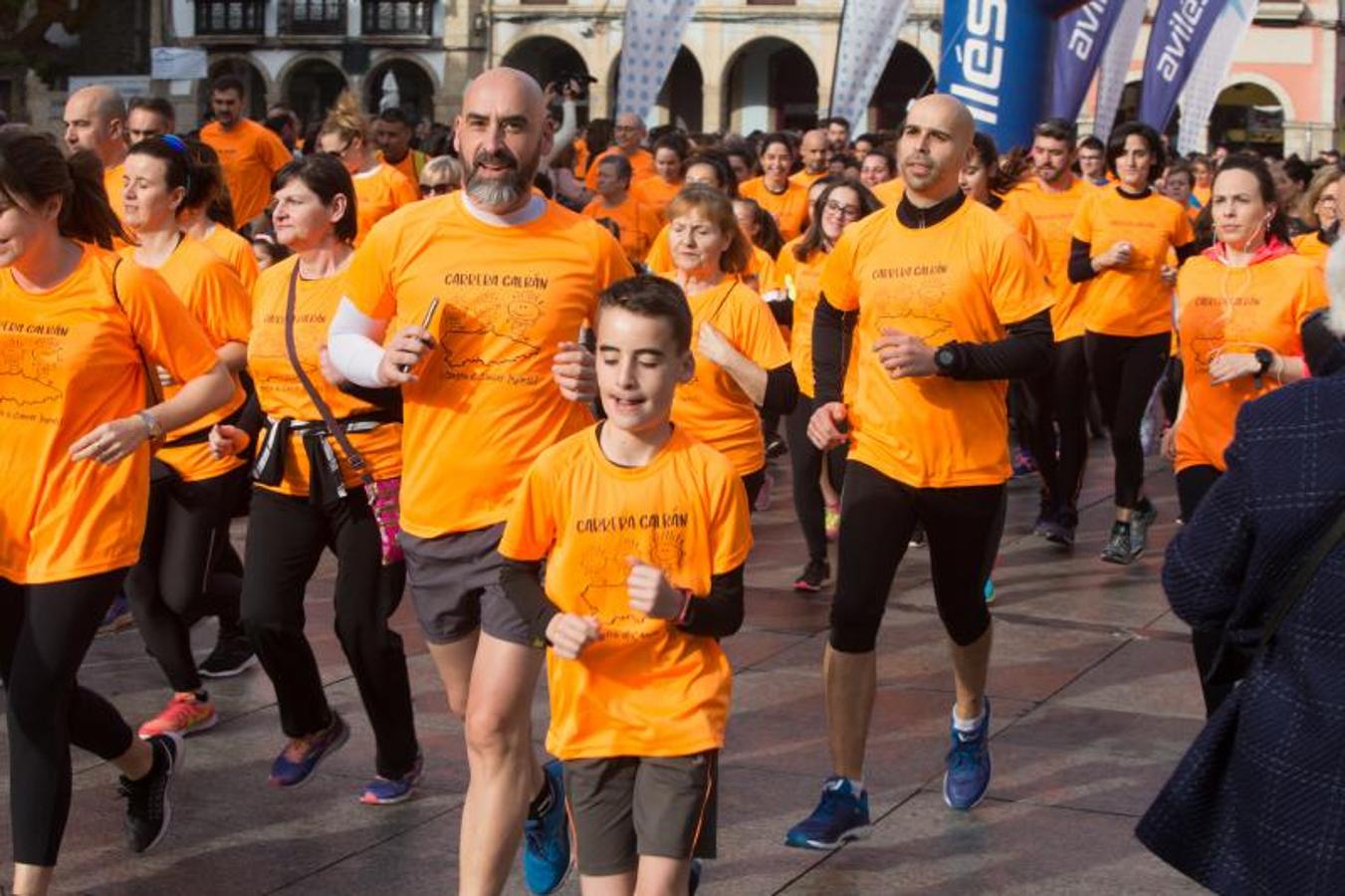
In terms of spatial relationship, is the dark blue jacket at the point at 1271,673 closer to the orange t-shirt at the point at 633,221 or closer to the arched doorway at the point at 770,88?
the orange t-shirt at the point at 633,221

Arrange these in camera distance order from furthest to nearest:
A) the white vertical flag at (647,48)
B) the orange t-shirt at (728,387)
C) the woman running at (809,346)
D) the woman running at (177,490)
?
the white vertical flag at (647,48) < the woman running at (809,346) < the orange t-shirt at (728,387) < the woman running at (177,490)

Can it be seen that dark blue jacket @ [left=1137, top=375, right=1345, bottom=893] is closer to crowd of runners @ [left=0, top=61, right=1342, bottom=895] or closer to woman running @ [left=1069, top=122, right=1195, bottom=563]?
crowd of runners @ [left=0, top=61, right=1342, bottom=895]

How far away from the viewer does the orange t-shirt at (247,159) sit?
13328mm

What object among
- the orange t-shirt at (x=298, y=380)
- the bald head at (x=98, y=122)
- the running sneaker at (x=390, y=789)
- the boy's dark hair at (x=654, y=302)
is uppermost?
the bald head at (x=98, y=122)

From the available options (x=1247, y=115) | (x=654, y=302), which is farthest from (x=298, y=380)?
(x=1247, y=115)

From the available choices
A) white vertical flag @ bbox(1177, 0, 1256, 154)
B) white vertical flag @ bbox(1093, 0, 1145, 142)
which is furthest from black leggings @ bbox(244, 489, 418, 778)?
white vertical flag @ bbox(1177, 0, 1256, 154)

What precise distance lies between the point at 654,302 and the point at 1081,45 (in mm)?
9720

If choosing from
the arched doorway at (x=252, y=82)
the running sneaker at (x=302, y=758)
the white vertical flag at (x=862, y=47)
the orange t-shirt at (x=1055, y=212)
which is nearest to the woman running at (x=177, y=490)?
the running sneaker at (x=302, y=758)

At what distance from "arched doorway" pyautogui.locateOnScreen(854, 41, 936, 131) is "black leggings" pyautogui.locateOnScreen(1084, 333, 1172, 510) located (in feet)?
155

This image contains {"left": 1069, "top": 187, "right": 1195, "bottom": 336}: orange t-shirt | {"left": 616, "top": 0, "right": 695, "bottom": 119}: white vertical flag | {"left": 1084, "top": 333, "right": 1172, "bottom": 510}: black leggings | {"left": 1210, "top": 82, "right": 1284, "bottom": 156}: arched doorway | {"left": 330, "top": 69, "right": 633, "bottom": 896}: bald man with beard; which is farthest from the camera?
{"left": 1210, "top": 82, "right": 1284, "bottom": 156}: arched doorway

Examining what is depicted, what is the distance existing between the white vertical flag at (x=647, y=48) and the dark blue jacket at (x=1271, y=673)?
587 inches

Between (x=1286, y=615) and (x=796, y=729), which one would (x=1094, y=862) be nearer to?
(x=796, y=729)

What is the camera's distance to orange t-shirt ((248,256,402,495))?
634 centimetres

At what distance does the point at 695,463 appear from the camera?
15.0ft
